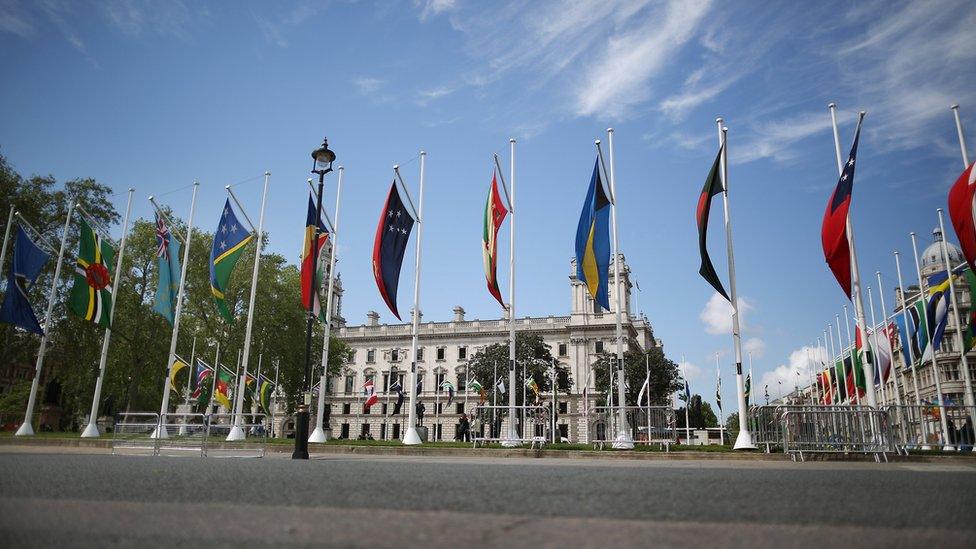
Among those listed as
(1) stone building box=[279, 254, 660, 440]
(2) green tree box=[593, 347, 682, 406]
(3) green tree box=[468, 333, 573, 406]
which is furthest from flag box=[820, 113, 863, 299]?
(1) stone building box=[279, 254, 660, 440]

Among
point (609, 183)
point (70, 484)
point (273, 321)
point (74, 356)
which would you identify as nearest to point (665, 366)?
point (273, 321)

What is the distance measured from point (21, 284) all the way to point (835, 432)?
94.0ft

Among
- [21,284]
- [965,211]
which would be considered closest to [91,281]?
[21,284]

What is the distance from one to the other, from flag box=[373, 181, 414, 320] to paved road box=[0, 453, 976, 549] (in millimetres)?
15415

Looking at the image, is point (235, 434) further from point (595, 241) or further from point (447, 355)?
point (447, 355)

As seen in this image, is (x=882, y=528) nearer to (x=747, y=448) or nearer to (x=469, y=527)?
(x=469, y=527)

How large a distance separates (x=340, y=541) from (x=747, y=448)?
16.0 m

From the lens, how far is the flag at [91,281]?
2583 cm

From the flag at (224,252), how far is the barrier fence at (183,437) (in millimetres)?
8544

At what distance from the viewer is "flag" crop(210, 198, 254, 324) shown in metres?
24.8

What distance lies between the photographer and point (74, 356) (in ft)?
113

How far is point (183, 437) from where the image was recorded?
53.1 ft

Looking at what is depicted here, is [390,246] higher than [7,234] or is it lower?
lower

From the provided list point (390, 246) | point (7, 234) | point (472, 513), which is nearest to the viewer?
point (472, 513)
